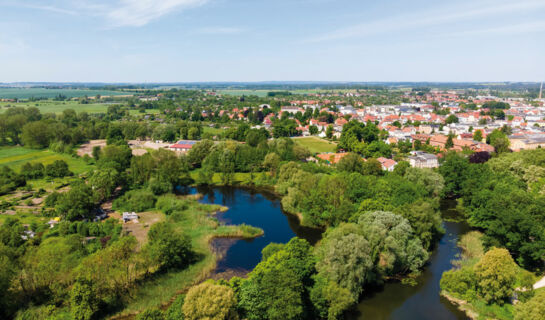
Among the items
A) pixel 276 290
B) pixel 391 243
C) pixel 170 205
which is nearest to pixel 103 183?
pixel 170 205

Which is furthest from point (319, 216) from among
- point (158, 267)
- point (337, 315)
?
point (158, 267)

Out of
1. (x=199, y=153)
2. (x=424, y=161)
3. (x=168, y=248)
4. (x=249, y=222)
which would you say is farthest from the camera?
(x=199, y=153)

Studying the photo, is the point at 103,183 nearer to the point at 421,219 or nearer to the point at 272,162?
the point at 272,162

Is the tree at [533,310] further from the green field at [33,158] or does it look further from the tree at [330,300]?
the green field at [33,158]

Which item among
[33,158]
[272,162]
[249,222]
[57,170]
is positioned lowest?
[249,222]

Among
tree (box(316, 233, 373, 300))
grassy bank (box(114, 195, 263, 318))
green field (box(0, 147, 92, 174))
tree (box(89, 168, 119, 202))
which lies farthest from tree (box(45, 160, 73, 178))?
tree (box(316, 233, 373, 300))

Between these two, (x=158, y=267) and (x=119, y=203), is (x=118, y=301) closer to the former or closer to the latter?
(x=158, y=267)
